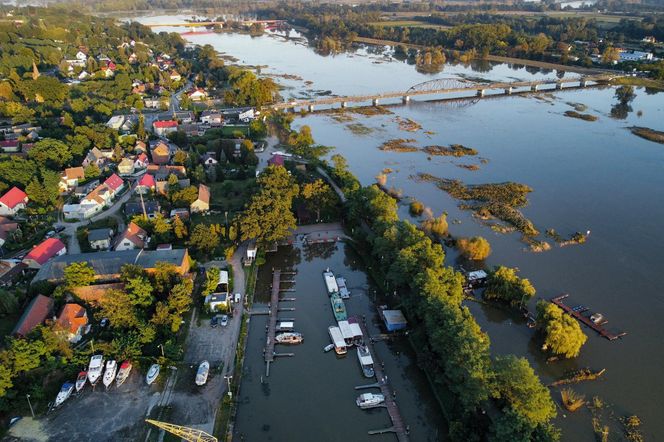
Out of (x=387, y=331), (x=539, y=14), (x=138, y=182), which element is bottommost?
(x=387, y=331)

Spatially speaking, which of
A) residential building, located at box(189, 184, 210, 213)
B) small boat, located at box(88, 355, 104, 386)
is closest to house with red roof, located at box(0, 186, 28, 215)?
residential building, located at box(189, 184, 210, 213)

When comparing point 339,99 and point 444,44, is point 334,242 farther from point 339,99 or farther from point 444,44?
point 444,44

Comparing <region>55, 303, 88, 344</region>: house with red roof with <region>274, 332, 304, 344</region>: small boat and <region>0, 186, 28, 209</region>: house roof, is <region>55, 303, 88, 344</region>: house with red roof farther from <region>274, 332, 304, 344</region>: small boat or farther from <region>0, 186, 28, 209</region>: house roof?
<region>0, 186, 28, 209</region>: house roof

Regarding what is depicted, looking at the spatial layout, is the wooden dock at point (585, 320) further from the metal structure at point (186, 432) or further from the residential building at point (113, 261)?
the residential building at point (113, 261)

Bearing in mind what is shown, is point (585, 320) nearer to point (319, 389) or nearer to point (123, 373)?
point (319, 389)

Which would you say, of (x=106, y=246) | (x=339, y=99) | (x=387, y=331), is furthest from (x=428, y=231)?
(x=339, y=99)

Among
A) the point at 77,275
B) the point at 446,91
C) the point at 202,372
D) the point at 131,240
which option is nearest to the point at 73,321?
the point at 77,275
